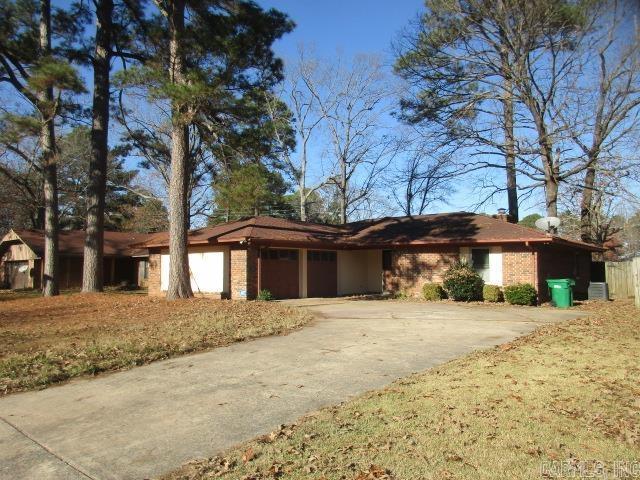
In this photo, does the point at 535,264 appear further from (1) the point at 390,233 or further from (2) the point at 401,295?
(1) the point at 390,233

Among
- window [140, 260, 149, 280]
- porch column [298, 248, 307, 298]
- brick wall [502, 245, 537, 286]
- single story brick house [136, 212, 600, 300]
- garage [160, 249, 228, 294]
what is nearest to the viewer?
brick wall [502, 245, 537, 286]

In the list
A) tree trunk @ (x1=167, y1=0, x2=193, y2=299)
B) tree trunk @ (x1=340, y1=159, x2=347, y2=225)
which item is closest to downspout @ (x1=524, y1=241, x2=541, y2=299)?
tree trunk @ (x1=167, y1=0, x2=193, y2=299)

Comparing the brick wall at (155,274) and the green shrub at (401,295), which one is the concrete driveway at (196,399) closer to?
the green shrub at (401,295)

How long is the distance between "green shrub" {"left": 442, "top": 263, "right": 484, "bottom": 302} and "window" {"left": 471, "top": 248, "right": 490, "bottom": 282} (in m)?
0.85

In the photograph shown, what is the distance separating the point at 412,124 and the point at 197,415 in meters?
21.1

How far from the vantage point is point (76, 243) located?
106ft

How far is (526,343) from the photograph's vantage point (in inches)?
371

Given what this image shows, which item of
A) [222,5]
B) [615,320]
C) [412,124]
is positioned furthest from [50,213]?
[615,320]

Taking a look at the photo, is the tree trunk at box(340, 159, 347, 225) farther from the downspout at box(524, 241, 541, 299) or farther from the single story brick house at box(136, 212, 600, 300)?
the downspout at box(524, 241, 541, 299)

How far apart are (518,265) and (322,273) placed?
861 centimetres

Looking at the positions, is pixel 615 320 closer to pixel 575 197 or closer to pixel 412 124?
pixel 412 124

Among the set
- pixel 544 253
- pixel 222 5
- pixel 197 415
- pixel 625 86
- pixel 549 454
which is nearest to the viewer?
pixel 549 454

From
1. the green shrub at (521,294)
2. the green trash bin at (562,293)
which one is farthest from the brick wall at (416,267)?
the green trash bin at (562,293)

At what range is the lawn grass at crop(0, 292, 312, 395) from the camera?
7684 millimetres
